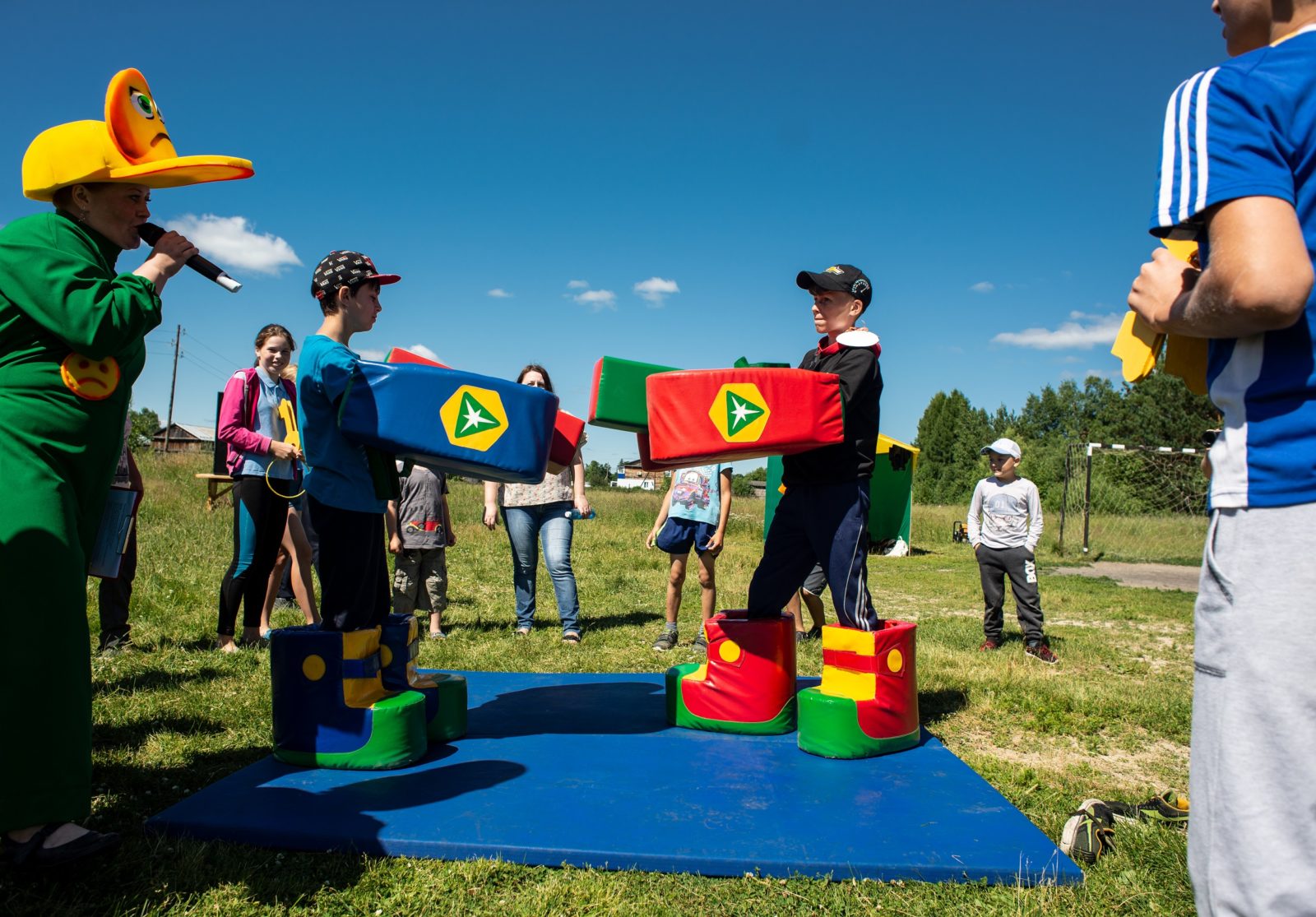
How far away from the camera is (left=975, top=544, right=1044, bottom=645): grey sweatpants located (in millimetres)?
7145

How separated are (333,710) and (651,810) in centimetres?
137

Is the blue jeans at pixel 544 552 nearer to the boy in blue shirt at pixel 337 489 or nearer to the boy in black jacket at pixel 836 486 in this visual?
the boy in black jacket at pixel 836 486

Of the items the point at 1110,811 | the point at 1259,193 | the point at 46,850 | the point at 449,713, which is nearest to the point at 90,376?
the point at 46,850

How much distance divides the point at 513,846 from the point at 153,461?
78.6ft

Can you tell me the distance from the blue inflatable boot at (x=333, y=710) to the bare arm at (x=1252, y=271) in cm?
320

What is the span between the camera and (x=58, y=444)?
2635 mm

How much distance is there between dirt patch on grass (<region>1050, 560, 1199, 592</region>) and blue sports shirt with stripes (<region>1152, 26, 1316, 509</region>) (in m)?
12.6

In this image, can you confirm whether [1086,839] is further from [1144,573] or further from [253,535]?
[1144,573]

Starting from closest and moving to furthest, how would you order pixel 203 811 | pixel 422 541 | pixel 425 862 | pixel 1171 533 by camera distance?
pixel 425 862, pixel 203 811, pixel 422 541, pixel 1171 533

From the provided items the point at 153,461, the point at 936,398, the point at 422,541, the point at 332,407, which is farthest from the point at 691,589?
the point at 936,398

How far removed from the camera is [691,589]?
1059 centimetres

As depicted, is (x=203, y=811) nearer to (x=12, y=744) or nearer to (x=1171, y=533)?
(x=12, y=744)

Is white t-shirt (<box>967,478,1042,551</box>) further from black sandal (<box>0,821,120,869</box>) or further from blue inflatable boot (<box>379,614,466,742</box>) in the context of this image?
black sandal (<box>0,821,120,869</box>)

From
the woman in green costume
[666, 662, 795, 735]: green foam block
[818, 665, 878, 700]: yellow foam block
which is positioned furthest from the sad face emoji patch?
[818, 665, 878, 700]: yellow foam block
